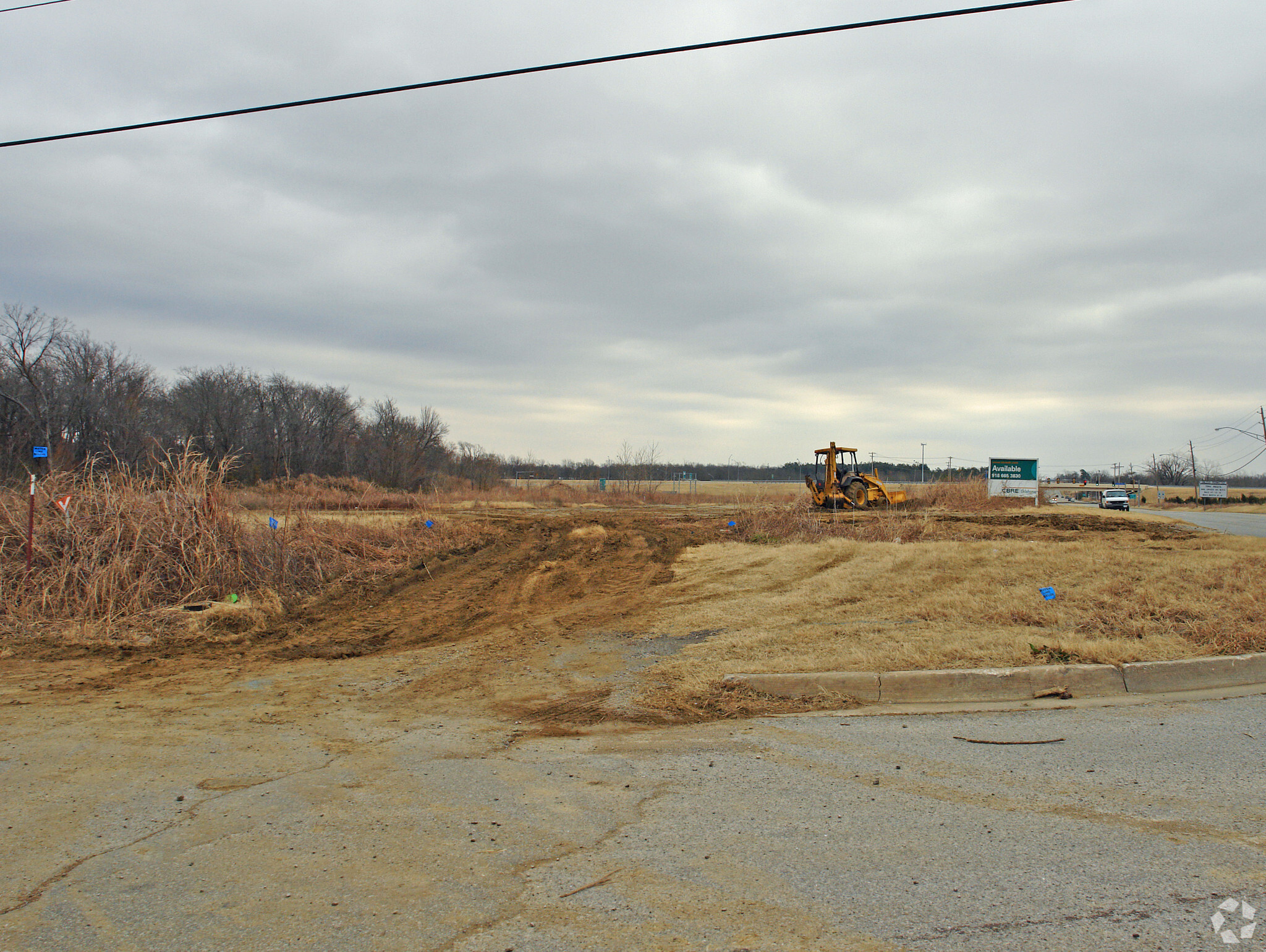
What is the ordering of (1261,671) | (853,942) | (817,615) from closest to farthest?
(853,942), (1261,671), (817,615)

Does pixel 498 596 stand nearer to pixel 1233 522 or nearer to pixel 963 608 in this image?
pixel 963 608

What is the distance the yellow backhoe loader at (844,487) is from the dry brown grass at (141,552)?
2005 centimetres

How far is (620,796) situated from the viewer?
15.9 ft

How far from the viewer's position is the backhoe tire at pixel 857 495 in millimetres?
31219

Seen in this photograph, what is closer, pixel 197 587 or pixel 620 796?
pixel 620 796

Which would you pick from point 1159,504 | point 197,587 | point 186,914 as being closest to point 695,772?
point 186,914

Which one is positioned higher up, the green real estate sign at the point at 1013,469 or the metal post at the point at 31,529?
the green real estate sign at the point at 1013,469

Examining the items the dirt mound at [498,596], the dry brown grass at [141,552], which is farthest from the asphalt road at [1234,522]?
the dry brown grass at [141,552]

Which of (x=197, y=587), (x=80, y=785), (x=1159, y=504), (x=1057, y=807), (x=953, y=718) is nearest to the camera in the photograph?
(x=1057, y=807)

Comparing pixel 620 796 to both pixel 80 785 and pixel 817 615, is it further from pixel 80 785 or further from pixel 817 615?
pixel 817 615

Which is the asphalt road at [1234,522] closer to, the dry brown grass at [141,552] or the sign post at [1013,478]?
the sign post at [1013,478]

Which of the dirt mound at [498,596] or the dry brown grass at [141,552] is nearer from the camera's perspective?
the dirt mound at [498,596]

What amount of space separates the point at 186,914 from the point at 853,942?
2915mm

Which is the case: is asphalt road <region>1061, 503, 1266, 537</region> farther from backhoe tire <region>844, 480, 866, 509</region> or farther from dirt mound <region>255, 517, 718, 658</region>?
dirt mound <region>255, 517, 718, 658</region>
